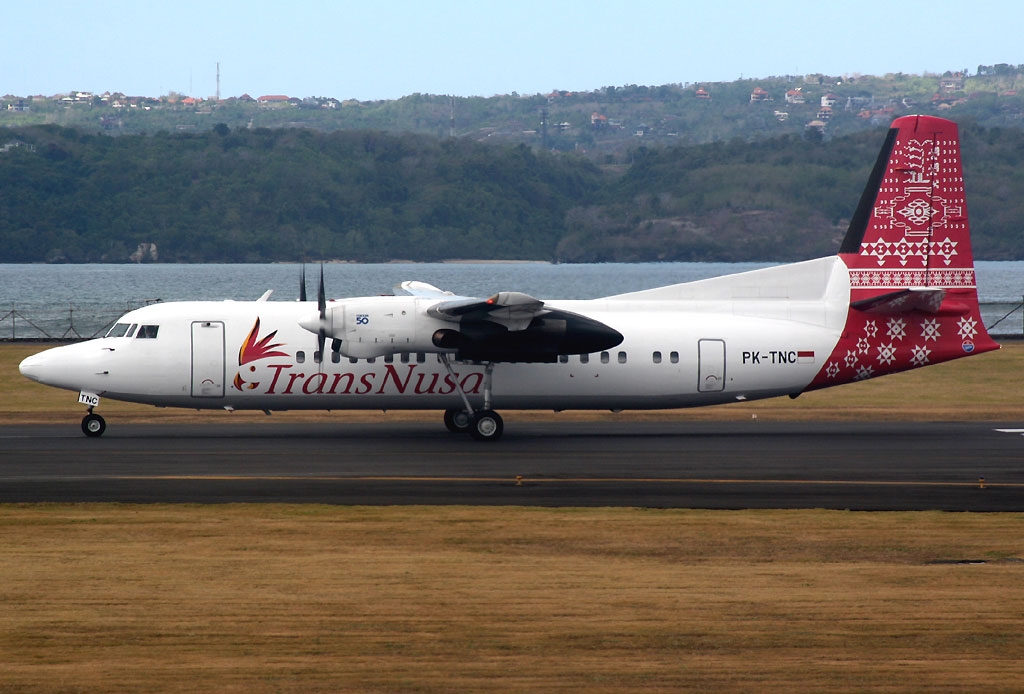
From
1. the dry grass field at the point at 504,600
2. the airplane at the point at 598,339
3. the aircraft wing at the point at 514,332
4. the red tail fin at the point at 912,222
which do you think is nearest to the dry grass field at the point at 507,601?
the dry grass field at the point at 504,600

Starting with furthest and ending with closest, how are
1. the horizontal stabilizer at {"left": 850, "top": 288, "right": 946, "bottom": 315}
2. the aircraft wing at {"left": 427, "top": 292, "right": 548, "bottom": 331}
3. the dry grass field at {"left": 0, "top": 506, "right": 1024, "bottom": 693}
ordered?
the horizontal stabilizer at {"left": 850, "top": 288, "right": 946, "bottom": 315} < the aircraft wing at {"left": 427, "top": 292, "right": 548, "bottom": 331} < the dry grass field at {"left": 0, "top": 506, "right": 1024, "bottom": 693}

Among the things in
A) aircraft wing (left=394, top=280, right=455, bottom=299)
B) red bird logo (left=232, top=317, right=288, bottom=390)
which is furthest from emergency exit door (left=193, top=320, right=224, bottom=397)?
aircraft wing (left=394, top=280, right=455, bottom=299)

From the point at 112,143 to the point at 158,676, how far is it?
7567 inches

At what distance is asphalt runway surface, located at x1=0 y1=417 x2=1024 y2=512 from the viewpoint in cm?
1748

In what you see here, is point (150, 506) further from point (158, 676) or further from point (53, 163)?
point (53, 163)

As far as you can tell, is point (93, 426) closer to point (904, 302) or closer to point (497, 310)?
point (497, 310)

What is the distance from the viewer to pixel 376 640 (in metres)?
10.1

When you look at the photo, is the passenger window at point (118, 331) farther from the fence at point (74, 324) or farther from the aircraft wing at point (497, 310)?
the fence at point (74, 324)

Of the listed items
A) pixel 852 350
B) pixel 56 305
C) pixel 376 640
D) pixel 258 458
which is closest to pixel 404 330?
pixel 258 458

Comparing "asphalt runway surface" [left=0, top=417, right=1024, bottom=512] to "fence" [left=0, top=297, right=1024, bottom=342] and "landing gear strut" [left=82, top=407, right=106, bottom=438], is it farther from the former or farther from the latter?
"fence" [left=0, top=297, right=1024, bottom=342]

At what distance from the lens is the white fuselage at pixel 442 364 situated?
939 inches

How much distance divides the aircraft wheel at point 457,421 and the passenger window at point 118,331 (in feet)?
23.7

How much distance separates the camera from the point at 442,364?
24.1 metres

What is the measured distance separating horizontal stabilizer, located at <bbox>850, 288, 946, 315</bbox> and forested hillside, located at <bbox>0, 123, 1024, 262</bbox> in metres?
118
